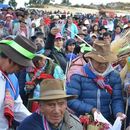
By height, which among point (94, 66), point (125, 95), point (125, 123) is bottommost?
point (125, 123)

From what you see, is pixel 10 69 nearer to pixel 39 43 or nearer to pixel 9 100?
pixel 9 100

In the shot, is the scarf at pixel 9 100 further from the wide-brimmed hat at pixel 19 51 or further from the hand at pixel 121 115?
the hand at pixel 121 115

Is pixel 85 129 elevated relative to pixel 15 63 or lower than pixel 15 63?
lower

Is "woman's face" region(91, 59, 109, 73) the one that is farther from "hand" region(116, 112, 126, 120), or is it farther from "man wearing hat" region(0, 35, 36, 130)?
"man wearing hat" region(0, 35, 36, 130)

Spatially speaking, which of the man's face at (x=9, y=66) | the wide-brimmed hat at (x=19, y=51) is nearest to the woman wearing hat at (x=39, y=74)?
the wide-brimmed hat at (x=19, y=51)

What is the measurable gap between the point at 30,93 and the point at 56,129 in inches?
110

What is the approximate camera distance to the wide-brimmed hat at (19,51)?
4.25 m

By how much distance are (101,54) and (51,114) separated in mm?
1939

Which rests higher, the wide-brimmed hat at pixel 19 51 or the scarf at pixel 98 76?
the wide-brimmed hat at pixel 19 51

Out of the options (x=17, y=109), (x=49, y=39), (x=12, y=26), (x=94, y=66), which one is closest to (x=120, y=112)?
(x=94, y=66)

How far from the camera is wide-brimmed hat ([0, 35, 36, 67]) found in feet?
13.9

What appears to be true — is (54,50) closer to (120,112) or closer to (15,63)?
(120,112)

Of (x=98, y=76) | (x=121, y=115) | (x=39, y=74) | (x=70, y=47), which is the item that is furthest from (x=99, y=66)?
(x=70, y=47)

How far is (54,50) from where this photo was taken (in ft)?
26.8
